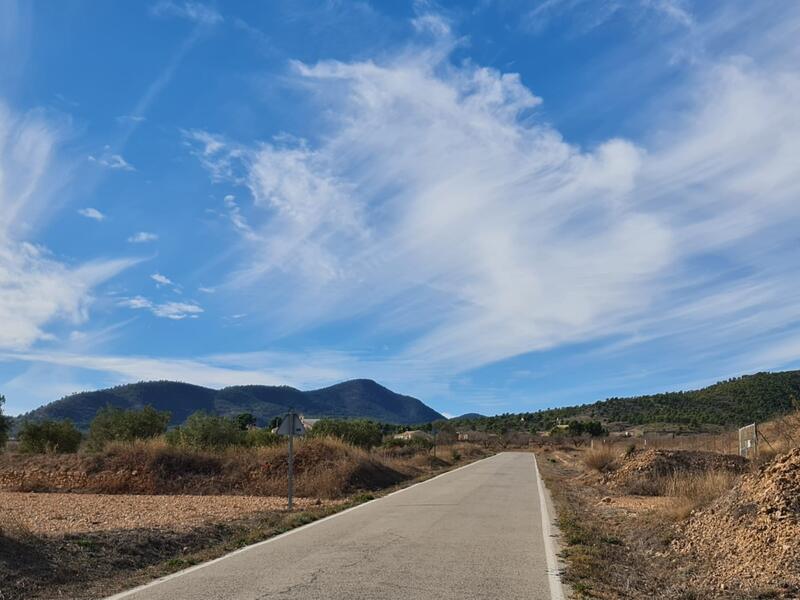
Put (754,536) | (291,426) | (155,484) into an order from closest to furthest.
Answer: (754,536) → (291,426) → (155,484)

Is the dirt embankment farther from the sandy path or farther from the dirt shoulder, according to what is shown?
the dirt shoulder

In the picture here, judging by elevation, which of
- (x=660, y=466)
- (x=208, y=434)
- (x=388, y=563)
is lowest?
(x=388, y=563)

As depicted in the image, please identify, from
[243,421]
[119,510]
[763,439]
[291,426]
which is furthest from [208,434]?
[243,421]

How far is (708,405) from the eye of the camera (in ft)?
290

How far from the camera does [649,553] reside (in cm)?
1201

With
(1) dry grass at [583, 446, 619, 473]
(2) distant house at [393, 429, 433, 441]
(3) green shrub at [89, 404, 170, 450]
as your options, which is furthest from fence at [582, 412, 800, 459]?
(2) distant house at [393, 429, 433, 441]

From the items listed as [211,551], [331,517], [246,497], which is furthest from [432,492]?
[211,551]

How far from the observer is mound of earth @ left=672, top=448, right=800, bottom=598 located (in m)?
8.88

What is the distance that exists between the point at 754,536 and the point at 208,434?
29.3 meters

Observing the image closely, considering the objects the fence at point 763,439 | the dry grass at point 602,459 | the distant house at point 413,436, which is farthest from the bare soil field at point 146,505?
the distant house at point 413,436

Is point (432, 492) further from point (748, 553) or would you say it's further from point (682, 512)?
point (748, 553)

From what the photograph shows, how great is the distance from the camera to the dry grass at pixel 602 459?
102 ft

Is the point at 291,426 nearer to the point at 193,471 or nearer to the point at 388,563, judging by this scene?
the point at 388,563

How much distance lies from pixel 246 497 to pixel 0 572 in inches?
595
